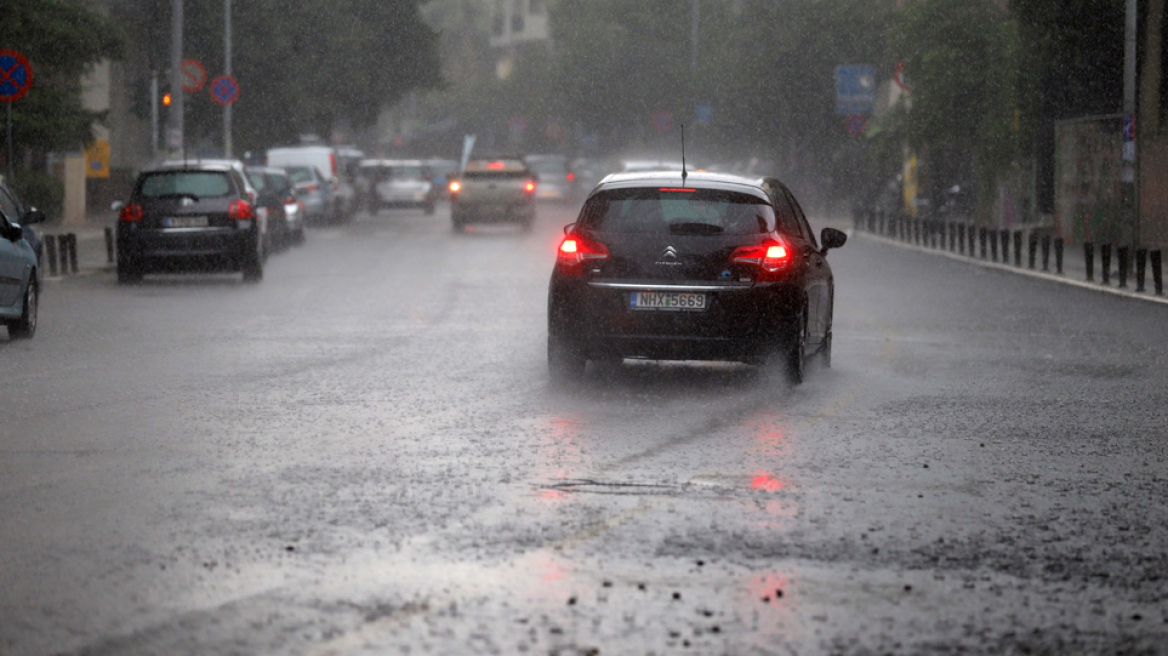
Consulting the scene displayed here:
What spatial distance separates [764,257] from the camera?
512 inches

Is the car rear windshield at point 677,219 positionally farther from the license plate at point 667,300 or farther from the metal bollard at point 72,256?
the metal bollard at point 72,256

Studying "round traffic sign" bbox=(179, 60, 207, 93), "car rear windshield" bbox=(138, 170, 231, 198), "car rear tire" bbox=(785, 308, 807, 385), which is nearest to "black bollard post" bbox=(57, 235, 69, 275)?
"car rear windshield" bbox=(138, 170, 231, 198)

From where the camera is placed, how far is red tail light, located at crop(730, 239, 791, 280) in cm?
1296

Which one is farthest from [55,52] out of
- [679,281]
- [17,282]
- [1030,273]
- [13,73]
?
[679,281]

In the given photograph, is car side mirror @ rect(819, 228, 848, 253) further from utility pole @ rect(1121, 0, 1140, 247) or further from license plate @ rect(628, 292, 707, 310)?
utility pole @ rect(1121, 0, 1140, 247)

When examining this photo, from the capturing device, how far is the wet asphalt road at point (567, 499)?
242 inches

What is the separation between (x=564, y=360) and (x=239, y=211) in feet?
41.6

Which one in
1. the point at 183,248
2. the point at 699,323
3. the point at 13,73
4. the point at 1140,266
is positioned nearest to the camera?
the point at 699,323

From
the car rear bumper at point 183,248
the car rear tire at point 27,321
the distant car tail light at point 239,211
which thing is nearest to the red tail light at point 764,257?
the car rear tire at point 27,321

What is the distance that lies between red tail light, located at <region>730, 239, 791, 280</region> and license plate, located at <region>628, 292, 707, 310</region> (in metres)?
0.37

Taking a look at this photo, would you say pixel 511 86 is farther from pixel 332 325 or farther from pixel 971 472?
pixel 971 472

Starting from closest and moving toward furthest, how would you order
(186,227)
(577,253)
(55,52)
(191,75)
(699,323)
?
1. (699,323)
2. (577,253)
3. (186,227)
4. (55,52)
5. (191,75)

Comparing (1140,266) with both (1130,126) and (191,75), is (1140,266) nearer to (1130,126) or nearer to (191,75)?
(1130,126)

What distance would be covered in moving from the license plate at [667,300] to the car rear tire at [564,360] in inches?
21.0
